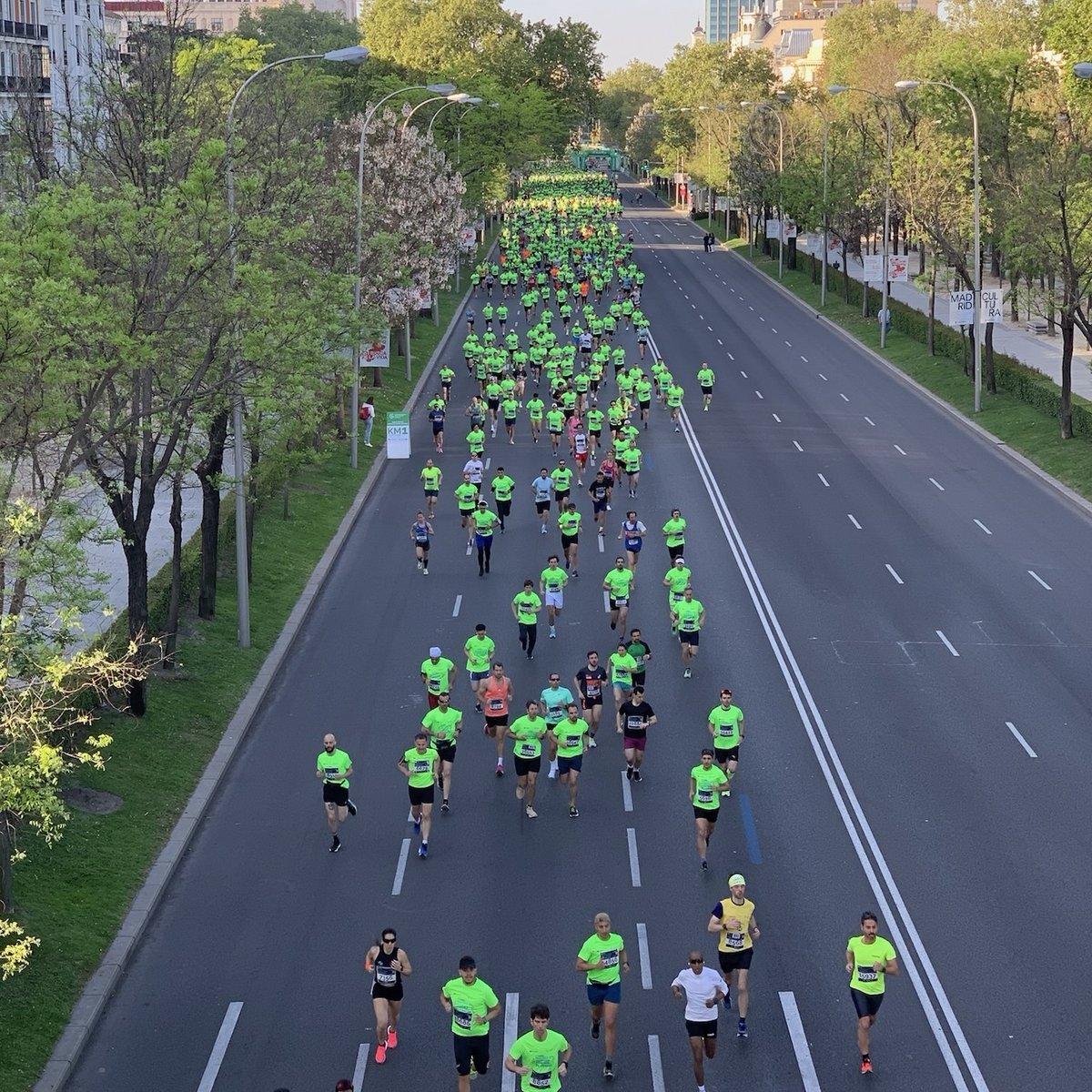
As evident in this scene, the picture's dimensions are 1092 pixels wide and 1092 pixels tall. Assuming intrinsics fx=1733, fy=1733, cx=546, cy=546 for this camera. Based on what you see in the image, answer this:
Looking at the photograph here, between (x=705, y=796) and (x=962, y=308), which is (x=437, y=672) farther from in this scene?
(x=962, y=308)

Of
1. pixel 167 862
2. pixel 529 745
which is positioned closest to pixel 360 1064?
pixel 167 862

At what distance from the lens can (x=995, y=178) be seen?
2130 inches

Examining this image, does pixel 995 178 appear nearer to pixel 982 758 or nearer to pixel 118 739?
pixel 982 758

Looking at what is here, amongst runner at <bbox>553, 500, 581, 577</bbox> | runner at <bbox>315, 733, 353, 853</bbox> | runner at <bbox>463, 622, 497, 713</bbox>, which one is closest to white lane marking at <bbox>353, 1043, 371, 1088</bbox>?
runner at <bbox>315, 733, 353, 853</bbox>

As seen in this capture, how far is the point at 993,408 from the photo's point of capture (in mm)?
48188

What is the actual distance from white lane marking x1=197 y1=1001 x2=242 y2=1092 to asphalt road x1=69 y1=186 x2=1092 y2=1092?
0.05 meters

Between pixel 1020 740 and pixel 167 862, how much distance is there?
35.2ft

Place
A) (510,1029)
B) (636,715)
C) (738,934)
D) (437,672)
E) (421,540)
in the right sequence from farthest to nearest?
(421,540)
(437,672)
(636,715)
(510,1029)
(738,934)

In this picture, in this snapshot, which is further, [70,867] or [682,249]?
[682,249]

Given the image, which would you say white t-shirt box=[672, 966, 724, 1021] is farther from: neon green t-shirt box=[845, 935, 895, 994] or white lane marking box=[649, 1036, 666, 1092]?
neon green t-shirt box=[845, 935, 895, 994]

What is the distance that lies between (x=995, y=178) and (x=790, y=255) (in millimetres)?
35921

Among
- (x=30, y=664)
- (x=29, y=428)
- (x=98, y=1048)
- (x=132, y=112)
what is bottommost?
Answer: (x=98, y=1048)

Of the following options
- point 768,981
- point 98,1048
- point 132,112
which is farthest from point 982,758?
point 132,112

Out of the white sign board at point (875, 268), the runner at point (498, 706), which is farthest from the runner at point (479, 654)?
the white sign board at point (875, 268)
